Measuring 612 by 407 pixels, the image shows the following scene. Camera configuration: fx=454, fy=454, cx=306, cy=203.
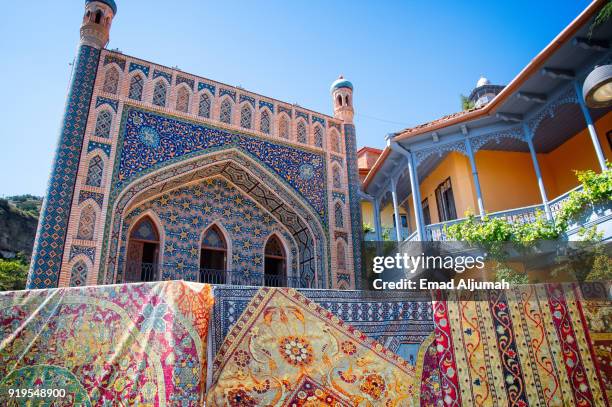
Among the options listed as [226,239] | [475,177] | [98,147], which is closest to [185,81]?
[98,147]

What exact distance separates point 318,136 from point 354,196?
1775 mm

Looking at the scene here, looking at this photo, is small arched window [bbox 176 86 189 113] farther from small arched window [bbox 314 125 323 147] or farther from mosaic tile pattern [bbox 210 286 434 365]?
mosaic tile pattern [bbox 210 286 434 365]

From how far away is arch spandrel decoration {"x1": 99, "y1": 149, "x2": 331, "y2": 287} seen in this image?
920 cm

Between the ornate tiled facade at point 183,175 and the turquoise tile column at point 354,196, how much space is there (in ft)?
0.13

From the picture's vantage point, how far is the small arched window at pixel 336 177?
1105 cm

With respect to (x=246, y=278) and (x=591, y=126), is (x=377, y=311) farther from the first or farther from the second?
(x=591, y=126)

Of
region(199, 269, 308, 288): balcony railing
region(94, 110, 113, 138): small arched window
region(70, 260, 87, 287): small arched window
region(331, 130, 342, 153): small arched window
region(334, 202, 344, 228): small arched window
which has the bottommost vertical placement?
region(70, 260, 87, 287): small arched window

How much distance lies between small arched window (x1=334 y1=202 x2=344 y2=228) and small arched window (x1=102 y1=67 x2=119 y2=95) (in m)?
5.38

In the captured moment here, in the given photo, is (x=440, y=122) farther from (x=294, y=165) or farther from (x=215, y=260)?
→ (x=215, y=260)

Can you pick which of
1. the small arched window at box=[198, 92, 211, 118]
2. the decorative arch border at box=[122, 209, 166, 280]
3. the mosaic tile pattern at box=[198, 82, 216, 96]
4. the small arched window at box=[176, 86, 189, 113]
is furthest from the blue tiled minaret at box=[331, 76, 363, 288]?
the decorative arch border at box=[122, 209, 166, 280]

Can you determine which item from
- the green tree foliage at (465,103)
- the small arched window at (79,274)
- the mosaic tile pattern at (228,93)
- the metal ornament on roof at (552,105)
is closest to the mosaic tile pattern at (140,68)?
the mosaic tile pattern at (228,93)

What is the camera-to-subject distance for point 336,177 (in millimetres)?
11156

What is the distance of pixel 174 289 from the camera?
11.6 feet

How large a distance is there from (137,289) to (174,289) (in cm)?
35
